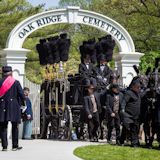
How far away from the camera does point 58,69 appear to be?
19562 mm

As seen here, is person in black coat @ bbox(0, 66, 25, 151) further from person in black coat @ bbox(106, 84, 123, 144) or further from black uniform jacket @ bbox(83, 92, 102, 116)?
black uniform jacket @ bbox(83, 92, 102, 116)

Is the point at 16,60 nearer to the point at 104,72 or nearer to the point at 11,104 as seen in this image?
the point at 104,72

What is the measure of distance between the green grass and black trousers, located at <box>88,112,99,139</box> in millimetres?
2109

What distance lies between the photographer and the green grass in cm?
1275

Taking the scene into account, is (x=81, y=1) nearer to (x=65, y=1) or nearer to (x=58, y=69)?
(x=65, y=1)

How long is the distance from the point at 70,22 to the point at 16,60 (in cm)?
217

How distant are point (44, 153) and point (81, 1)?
51710 mm

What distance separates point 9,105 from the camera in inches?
529

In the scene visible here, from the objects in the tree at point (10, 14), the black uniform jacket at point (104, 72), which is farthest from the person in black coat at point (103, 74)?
the tree at point (10, 14)

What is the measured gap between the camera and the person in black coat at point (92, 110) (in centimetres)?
1703

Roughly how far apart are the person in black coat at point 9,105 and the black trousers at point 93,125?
3862 millimetres

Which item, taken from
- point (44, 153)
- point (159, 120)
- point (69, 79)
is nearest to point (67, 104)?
point (69, 79)

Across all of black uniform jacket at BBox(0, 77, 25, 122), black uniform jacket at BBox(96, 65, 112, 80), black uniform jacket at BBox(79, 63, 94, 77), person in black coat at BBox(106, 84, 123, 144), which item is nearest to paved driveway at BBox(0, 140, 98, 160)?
black uniform jacket at BBox(0, 77, 25, 122)

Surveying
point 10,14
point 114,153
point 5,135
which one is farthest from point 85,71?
point 10,14
